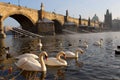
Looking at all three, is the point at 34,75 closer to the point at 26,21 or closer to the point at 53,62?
the point at 53,62

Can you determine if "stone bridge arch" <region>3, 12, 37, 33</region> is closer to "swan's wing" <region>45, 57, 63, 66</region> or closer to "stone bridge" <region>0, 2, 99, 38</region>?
"stone bridge" <region>0, 2, 99, 38</region>

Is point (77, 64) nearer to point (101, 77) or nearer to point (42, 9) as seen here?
point (101, 77)

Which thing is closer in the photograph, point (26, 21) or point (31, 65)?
point (31, 65)

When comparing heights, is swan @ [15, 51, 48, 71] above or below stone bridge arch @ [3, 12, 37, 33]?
below

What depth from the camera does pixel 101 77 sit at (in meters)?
14.7

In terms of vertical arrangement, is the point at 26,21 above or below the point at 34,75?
above

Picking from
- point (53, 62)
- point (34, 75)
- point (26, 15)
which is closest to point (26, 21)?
point (26, 15)

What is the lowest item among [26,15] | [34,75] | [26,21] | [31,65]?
[34,75]

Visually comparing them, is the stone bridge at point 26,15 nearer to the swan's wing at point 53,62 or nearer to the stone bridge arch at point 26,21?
the stone bridge arch at point 26,21

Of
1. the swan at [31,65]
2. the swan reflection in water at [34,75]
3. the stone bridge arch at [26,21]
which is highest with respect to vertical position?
the stone bridge arch at [26,21]

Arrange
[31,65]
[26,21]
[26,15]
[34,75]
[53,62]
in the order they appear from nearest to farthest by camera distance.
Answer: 1. [34,75]
2. [31,65]
3. [53,62]
4. [26,15]
5. [26,21]

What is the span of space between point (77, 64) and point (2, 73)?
6623 mm

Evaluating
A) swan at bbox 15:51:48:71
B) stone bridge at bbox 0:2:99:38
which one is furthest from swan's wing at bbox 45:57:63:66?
stone bridge at bbox 0:2:99:38

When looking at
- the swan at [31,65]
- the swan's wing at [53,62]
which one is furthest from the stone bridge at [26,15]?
the swan at [31,65]
